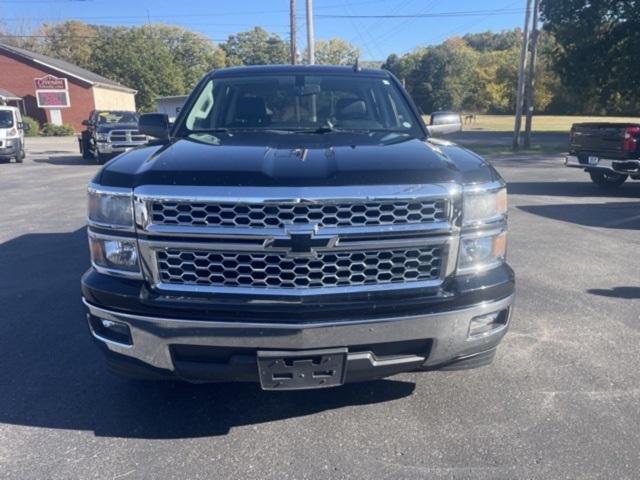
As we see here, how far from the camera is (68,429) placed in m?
3.04

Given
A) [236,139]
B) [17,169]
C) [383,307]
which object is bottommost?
[17,169]

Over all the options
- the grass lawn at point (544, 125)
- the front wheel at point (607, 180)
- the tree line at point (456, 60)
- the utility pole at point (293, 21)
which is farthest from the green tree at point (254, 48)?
the front wheel at point (607, 180)

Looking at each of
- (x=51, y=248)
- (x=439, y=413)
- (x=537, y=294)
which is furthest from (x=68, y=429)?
(x=51, y=248)

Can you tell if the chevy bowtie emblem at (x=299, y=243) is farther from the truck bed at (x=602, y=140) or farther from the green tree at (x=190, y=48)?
the green tree at (x=190, y=48)

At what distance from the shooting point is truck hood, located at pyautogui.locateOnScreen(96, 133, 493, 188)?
8.37 ft

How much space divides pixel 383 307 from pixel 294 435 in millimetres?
931

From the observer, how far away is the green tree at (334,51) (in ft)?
303

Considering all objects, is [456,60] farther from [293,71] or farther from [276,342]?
[276,342]

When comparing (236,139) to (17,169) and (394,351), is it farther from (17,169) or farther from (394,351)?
(17,169)

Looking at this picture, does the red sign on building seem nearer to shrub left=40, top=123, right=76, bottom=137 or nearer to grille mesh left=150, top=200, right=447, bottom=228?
shrub left=40, top=123, right=76, bottom=137

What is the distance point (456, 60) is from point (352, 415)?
65361 millimetres

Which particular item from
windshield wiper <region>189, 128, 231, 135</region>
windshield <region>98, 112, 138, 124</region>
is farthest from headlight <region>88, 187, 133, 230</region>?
windshield <region>98, 112, 138, 124</region>

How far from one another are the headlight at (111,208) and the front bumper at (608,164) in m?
10.4

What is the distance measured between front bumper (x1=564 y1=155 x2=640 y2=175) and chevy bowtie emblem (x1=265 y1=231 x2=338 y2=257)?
32.5ft
